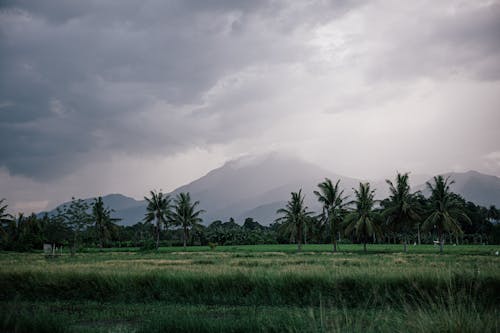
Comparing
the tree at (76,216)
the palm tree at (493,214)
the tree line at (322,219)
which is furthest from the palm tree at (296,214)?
the palm tree at (493,214)

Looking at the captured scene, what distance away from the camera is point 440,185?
43688 millimetres

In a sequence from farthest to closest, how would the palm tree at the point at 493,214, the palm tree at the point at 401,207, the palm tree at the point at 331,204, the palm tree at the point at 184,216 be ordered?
the palm tree at the point at 493,214, the palm tree at the point at 184,216, the palm tree at the point at 331,204, the palm tree at the point at 401,207

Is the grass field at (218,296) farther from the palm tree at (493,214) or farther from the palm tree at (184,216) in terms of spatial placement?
the palm tree at (493,214)

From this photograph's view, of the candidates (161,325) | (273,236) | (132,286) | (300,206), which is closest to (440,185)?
(300,206)

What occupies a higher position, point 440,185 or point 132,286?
point 440,185

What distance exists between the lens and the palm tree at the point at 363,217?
43156mm

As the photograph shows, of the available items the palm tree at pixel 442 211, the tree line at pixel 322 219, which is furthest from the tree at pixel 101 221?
the palm tree at pixel 442 211

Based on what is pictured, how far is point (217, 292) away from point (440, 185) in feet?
131

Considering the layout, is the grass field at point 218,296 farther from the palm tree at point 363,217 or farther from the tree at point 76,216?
the palm tree at point 363,217

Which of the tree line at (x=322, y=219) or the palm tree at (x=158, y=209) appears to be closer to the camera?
the tree line at (x=322, y=219)

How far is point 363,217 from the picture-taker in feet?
144

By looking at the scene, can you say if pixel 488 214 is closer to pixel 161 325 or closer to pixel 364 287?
pixel 364 287

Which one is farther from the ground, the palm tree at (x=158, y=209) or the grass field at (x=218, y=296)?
the palm tree at (x=158, y=209)

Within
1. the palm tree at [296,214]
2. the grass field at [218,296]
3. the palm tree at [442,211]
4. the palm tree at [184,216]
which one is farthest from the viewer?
the palm tree at [184,216]
